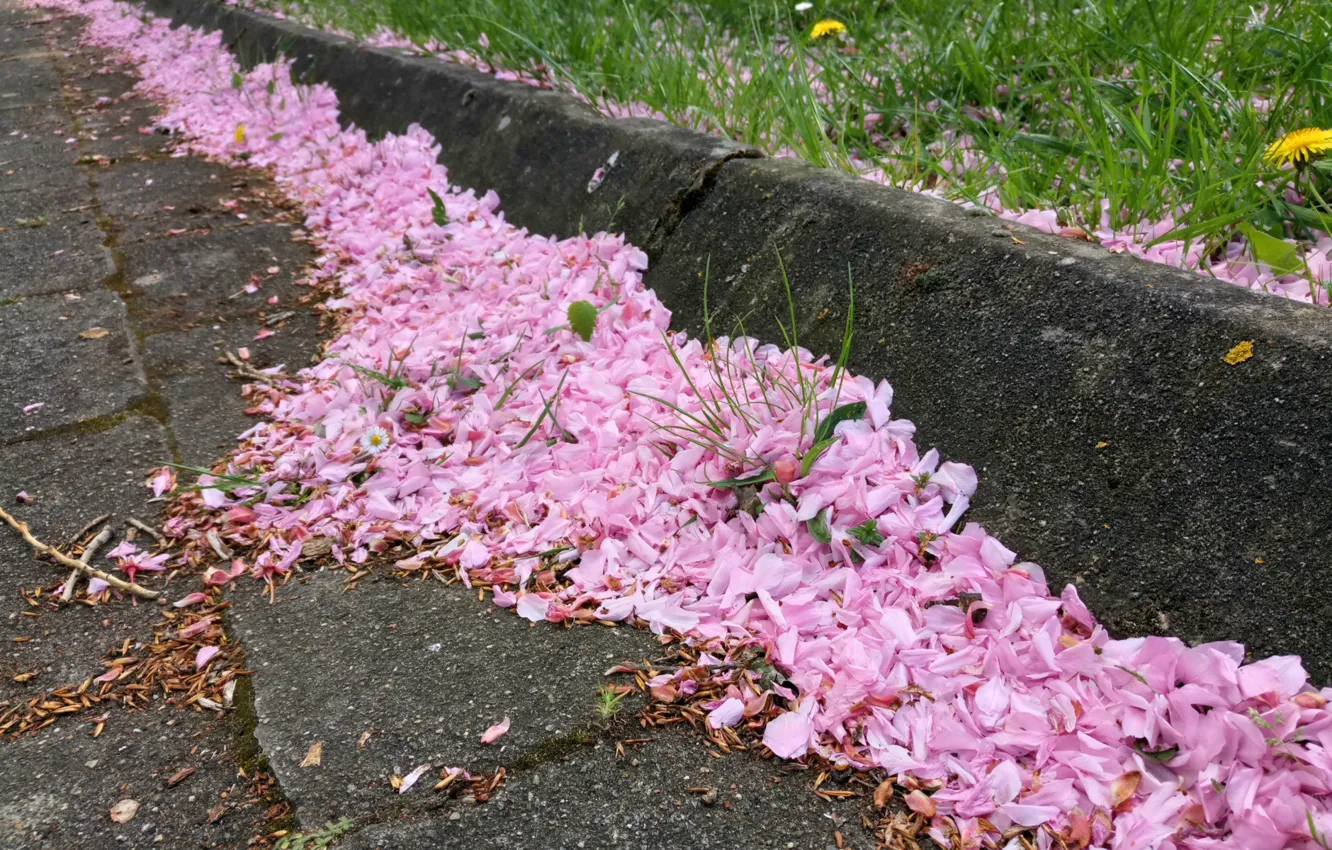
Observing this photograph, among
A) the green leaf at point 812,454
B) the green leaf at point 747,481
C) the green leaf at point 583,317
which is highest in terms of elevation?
the green leaf at point 812,454

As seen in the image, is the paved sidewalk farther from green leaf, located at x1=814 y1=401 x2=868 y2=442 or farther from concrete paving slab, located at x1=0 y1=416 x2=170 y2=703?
green leaf, located at x1=814 y1=401 x2=868 y2=442

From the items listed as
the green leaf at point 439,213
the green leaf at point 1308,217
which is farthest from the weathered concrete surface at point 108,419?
the green leaf at point 1308,217

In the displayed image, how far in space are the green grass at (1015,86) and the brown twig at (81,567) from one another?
5.31ft

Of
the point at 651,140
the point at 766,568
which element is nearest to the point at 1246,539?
the point at 766,568

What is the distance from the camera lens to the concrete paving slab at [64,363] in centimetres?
208

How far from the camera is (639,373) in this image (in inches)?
73.5

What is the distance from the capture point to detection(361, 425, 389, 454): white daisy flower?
1.82 meters

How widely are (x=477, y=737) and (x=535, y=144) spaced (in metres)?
2.06

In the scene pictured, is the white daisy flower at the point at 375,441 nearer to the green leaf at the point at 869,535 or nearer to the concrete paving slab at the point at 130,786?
the concrete paving slab at the point at 130,786

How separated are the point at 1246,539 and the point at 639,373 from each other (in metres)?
1.11

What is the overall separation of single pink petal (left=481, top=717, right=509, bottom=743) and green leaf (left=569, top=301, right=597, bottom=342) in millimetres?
998

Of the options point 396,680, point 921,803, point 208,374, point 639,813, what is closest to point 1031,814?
point 921,803

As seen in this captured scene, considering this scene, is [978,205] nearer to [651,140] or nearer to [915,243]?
[915,243]

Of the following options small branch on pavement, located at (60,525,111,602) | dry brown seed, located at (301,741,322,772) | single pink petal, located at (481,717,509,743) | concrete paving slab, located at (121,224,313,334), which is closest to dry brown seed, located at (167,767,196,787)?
dry brown seed, located at (301,741,322,772)
